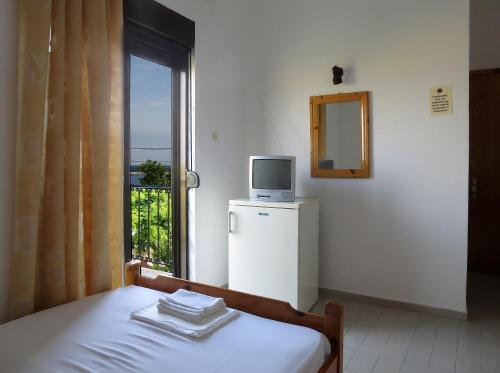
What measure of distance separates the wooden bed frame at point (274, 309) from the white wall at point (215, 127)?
37.5 inches

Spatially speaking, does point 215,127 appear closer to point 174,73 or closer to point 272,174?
point 174,73

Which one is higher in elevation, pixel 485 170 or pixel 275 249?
pixel 485 170

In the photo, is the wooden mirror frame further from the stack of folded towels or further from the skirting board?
the stack of folded towels

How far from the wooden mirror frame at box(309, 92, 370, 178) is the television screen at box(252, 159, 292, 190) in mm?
465

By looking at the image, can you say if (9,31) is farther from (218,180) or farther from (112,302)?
(218,180)

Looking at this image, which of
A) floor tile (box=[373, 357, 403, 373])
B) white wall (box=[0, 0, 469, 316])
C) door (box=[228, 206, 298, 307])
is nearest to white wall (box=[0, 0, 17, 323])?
white wall (box=[0, 0, 469, 316])

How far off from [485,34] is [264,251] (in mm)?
3349

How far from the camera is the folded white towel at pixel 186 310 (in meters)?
1.43

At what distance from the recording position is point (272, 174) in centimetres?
285

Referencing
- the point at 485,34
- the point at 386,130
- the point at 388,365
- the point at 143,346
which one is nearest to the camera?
the point at 143,346

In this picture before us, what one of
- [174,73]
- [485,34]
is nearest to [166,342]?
[174,73]

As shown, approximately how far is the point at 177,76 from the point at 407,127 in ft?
6.18

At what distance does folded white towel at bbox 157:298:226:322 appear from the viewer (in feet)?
4.70

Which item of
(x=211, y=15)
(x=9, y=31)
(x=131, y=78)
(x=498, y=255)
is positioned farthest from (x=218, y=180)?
(x=498, y=255)
